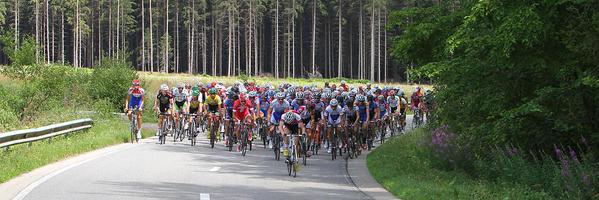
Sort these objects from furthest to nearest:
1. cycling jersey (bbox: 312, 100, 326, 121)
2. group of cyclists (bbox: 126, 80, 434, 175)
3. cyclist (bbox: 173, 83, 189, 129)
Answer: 1. cyclist (bbox: 173, 83, 189, 129)
2. cycling jersey (bbox: 312, 100, 326, 121)
3. group of cyclists (bbox: 126, 80, 434, 175)

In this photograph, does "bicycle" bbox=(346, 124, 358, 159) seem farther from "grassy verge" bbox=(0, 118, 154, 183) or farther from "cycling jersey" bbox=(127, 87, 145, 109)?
"grassy verge" bbox=(0, 118, 154, 183)

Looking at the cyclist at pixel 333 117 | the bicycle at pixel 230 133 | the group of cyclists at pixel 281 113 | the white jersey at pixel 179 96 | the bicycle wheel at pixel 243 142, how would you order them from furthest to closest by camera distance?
the white jersey at pixel 179 96
the bicycle at pixel 230 133
the cyclist at pixel 333 117
the bicycle wheel at pixel 243 142
the group of cyclists at pixel 281 113

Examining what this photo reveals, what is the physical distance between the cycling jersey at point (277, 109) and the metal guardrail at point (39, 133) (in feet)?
18.6

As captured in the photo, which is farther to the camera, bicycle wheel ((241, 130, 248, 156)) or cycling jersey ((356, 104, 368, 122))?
cycling jersey ((356, 104, 368, 122))

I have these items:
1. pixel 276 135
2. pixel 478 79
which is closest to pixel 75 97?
pixel 276 135

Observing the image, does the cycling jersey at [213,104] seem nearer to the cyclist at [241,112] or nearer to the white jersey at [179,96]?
the white jersey at [179,96]

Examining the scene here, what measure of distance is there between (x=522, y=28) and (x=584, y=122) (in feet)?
8.21

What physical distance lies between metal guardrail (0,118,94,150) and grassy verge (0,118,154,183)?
22cm

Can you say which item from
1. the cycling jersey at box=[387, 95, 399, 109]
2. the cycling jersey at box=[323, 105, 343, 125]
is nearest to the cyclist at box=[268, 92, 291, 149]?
the cycling jersey at box=[323, 105, 343, 125]

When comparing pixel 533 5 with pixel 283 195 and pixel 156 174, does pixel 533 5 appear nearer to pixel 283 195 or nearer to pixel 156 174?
pixel 283 195

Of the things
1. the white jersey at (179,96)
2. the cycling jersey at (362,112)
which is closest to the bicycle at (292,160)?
the cycling jersey at (362,112)

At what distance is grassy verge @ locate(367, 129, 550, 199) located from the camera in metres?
12.0

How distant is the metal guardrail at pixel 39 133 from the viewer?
16.9 meters

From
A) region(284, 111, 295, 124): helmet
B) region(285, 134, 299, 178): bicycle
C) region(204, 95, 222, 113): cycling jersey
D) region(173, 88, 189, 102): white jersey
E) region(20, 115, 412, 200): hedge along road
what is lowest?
region(20, 115, 412, 200): hedge along road
